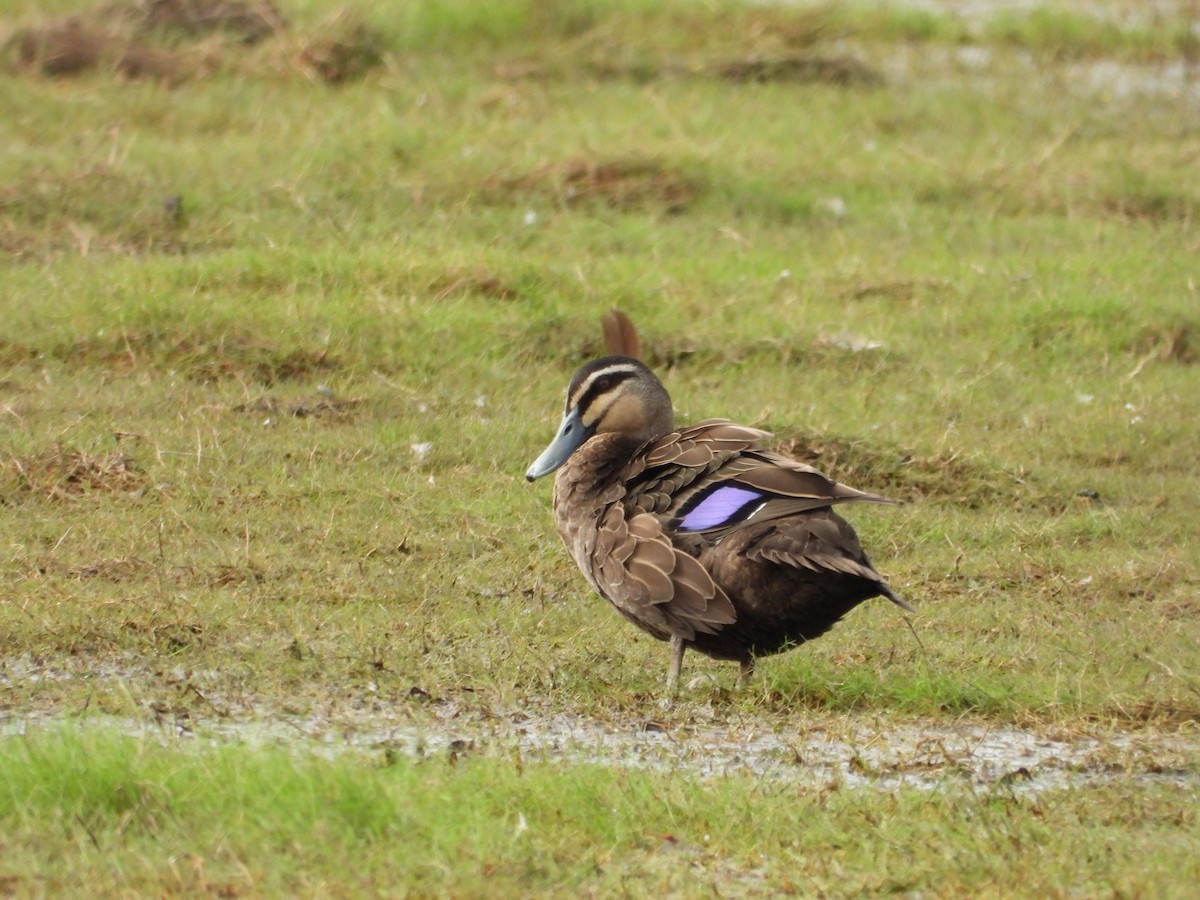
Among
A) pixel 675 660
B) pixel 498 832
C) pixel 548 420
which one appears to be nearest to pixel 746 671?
pixel 675 660

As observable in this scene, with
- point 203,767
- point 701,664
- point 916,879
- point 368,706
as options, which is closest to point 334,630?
point 368,706

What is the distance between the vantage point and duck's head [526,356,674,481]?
20.2 feet

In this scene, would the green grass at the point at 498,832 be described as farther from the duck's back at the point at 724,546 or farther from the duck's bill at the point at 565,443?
the duck's bill at the point at 565,443

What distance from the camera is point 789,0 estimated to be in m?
15.0

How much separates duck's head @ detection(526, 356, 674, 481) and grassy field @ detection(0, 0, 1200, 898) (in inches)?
20.9

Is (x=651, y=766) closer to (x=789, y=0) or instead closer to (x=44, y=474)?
(x=44, y=474)

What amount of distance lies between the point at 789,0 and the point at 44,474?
9549 mm

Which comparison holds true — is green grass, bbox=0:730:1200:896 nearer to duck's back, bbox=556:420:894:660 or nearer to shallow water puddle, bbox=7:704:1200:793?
shallow water puddle, bbox=7:704:1200:793

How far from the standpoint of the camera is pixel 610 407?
616cm

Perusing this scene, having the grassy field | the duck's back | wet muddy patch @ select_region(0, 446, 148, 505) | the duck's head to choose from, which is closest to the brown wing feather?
the duck's back

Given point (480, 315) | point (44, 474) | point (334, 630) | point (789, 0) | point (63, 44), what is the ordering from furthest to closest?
1. point (789, 0)
2. point (63, 44)
3. point (480, 315)
4. point (44, 474)
5. point (334, 630)

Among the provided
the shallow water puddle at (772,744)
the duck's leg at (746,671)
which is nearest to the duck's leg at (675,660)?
the duck's leg at (746,671)

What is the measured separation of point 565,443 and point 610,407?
7.7 inches

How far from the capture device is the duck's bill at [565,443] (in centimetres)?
620
